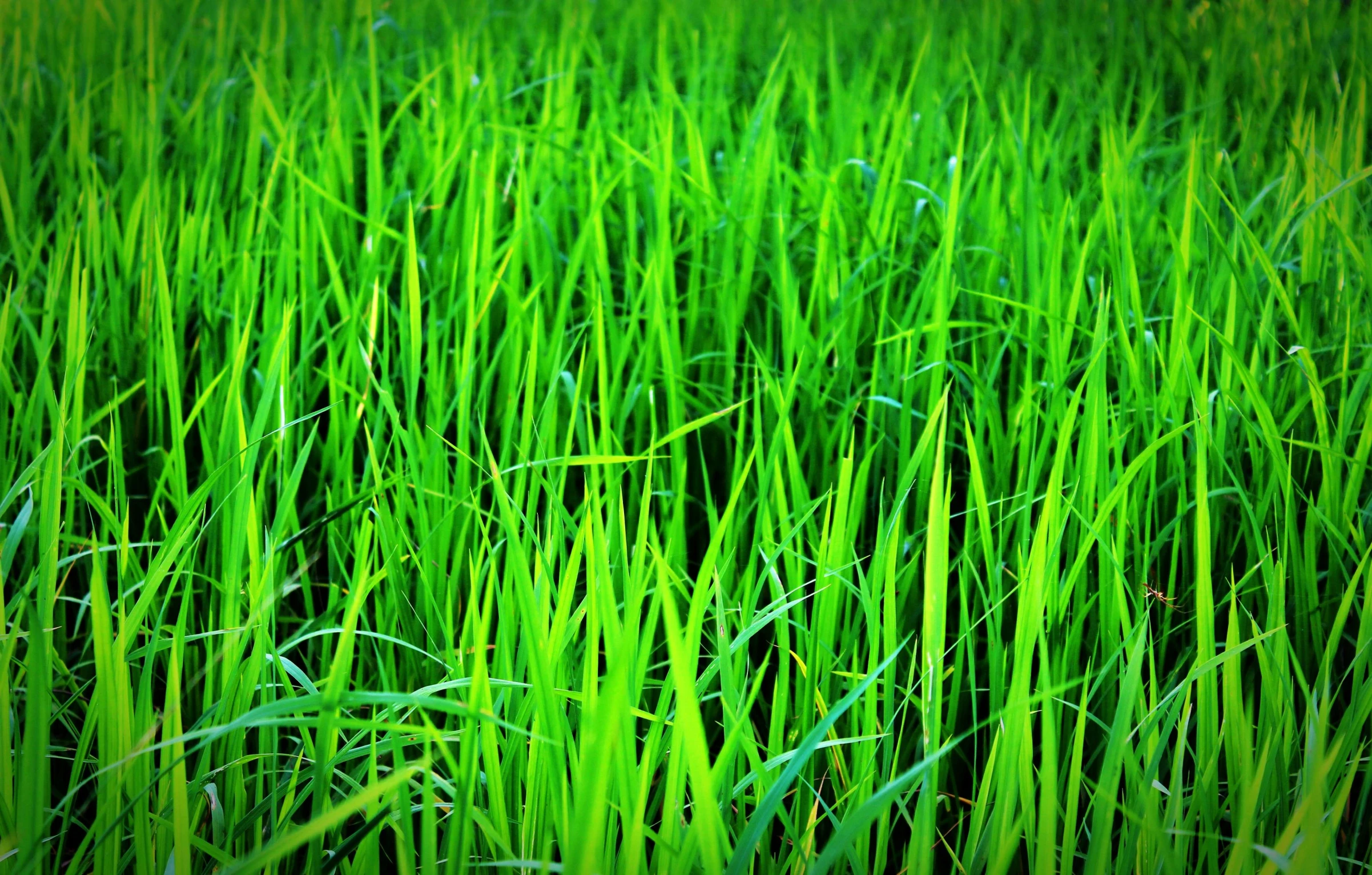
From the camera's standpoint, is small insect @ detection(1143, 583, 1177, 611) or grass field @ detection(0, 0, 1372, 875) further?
small insect @ detection(1143, 583, 1177, 611)

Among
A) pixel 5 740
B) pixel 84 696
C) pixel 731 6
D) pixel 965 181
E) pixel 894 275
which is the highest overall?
pixel 731 6

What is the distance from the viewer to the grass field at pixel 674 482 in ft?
1.81

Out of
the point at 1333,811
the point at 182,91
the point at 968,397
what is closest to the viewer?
the point at 1333,811

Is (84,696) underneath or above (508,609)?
underneath

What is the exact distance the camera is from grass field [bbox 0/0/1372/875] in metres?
0.55

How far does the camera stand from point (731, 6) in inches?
101

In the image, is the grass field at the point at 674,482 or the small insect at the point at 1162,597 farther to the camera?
the small insect at the point at 1162,597

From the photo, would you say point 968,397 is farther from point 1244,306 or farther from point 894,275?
point 1244,306

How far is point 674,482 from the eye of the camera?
2.89 feet

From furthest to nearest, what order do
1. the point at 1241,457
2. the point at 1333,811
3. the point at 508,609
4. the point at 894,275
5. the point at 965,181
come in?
the point at 965,181 → the point at 894,275 → the point at 1241,457 → the point at 508,609 → the point at 1333,811

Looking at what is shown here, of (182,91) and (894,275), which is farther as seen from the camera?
(182,91)

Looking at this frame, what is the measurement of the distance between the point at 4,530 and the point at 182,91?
4.33 ft

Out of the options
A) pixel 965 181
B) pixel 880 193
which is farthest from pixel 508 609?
pixel 965 181

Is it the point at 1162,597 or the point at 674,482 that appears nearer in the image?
the point at 1162,597
